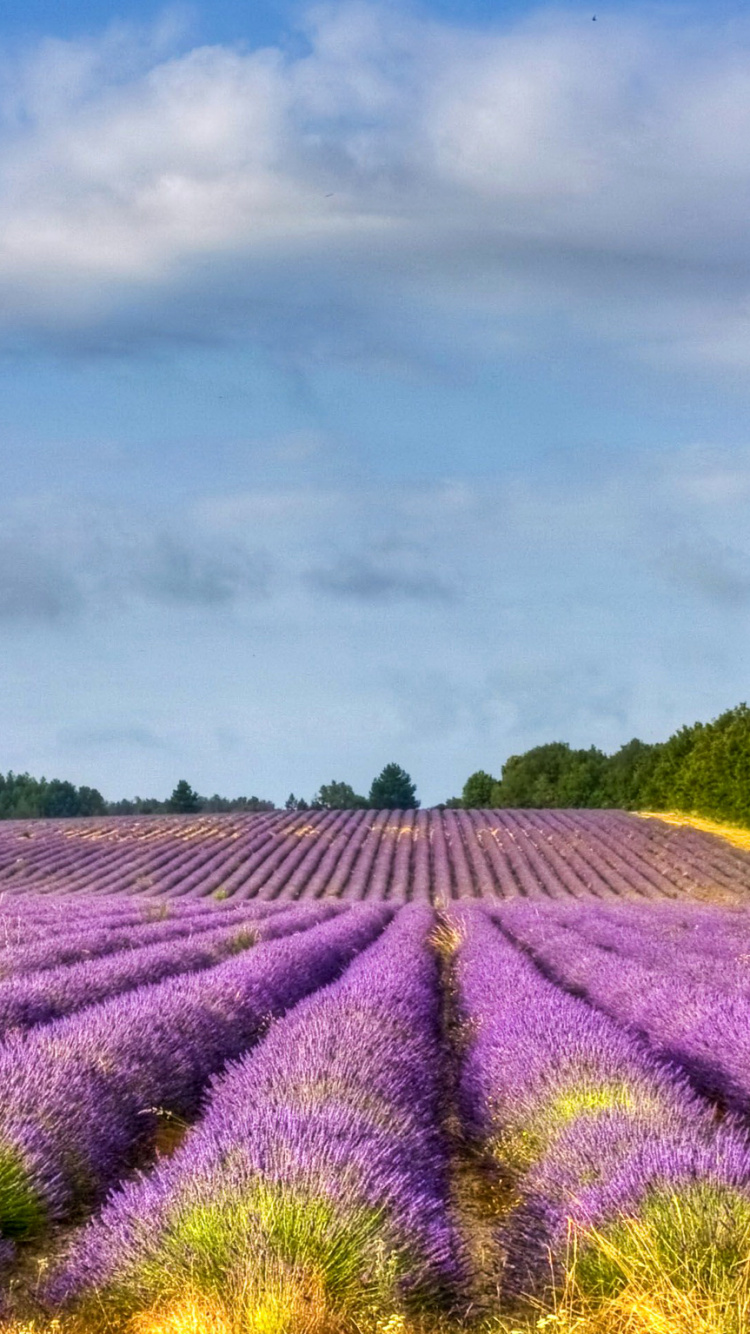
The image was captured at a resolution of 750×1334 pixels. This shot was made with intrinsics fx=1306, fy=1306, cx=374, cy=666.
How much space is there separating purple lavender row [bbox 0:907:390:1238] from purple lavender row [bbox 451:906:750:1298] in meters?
1.36

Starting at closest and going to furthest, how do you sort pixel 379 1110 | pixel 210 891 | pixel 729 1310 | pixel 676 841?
pixel 729 1310, pixel 379 1110, pixel 210 891, pixel 676 841

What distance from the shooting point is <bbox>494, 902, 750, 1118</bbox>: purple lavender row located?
6497 mm

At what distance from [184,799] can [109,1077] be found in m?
62.4

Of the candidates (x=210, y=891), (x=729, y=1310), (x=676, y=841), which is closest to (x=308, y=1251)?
(x=729, y=1310)

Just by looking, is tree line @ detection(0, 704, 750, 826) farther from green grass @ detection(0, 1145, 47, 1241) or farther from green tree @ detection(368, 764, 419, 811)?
green grass @ detection(0, 1145, 47, 1241)

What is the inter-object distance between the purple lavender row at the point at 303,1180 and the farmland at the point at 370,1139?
1 cm

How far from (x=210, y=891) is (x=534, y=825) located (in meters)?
16.1

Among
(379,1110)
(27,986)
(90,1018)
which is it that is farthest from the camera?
(27,986)

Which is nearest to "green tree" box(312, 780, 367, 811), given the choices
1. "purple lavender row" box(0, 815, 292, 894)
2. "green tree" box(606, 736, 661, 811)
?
"green tree" box(606, 736, 661, 811)

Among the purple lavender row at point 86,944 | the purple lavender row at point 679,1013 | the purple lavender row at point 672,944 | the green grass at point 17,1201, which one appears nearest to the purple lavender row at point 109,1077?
the green grass at point 17,1201

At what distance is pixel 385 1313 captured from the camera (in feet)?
10.2

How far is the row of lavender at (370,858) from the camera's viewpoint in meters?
28.0

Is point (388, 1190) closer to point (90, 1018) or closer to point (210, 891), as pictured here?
point (90, 1018)

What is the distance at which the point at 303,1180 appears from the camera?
346cm
